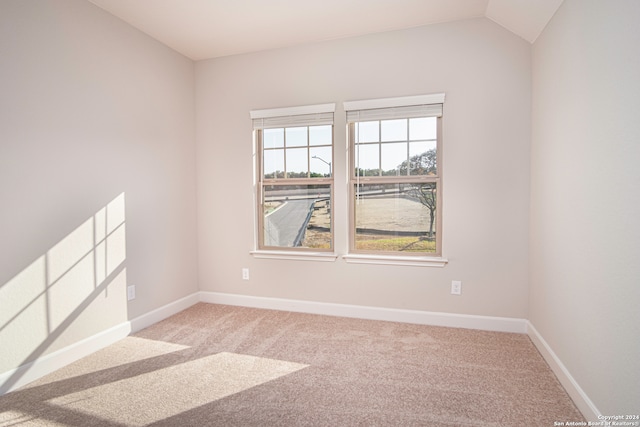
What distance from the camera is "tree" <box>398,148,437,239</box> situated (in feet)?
10.1

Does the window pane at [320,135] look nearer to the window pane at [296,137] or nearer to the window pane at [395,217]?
the window pane at [296,137]

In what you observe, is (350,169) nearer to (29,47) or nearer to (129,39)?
(129,39)

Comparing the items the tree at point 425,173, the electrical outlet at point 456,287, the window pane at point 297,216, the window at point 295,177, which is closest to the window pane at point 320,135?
the window at point 295,177

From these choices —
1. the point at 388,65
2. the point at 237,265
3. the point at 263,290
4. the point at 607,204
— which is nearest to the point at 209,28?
the point at 388,65

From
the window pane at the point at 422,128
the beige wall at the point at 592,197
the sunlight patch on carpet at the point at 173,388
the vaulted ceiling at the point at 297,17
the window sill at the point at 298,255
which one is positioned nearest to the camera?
the beige wall at the point at 592,197

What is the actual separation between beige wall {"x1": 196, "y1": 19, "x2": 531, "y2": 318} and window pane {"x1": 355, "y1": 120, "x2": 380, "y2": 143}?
0.52 feet

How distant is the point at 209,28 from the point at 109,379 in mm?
2962

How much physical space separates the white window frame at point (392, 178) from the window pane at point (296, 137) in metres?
0.48

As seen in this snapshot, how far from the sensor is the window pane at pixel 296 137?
3449 mm

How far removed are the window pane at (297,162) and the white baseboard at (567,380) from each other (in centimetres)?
250

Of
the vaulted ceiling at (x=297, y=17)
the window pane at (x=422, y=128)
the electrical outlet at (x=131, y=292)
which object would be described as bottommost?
the electrical outlet at (x=131, y=292)

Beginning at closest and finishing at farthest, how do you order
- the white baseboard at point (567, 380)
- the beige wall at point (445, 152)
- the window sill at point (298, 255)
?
the white baseboard at point (567, 380), the beige wall at point (445, 152), the window sill at point (298, 255)

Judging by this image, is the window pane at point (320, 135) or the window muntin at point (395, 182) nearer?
the window muntin at point (395, 182)

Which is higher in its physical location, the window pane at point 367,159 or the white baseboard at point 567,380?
the window pane at point 367,159
